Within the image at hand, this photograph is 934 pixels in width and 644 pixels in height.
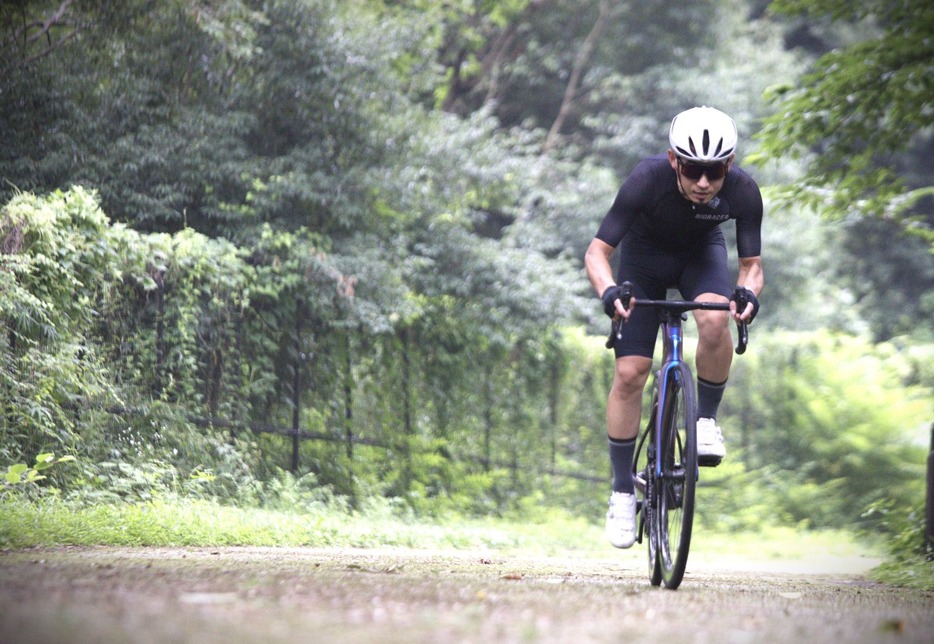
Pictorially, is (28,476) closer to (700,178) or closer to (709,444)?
(709,444)

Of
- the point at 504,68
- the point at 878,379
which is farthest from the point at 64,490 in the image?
the point at 504,68

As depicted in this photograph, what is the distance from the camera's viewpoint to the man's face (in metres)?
5.55

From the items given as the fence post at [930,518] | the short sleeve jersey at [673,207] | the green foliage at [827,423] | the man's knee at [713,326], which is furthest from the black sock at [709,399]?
the green foliage at [827,423]

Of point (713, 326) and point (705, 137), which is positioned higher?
point (705, 137)

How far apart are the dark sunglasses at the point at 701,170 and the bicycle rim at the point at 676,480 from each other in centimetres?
94

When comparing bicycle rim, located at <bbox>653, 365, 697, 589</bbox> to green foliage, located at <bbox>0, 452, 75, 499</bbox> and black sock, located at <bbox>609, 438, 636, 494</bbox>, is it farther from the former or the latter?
green foliage, located at <bbox>0, 452, 75, 499</bbox>

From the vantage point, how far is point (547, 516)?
15.0m

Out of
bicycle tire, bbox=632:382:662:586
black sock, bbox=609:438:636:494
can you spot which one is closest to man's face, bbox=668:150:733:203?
bicycle tire, bbox=632:382:662:586

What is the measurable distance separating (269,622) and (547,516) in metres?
11.9

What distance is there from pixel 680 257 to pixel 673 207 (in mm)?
393

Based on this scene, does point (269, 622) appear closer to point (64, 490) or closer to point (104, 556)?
point (104, 556)

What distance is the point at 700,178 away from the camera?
219 inches

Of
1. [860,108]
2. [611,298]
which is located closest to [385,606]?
[611,298]

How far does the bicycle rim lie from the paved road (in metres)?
0.18
